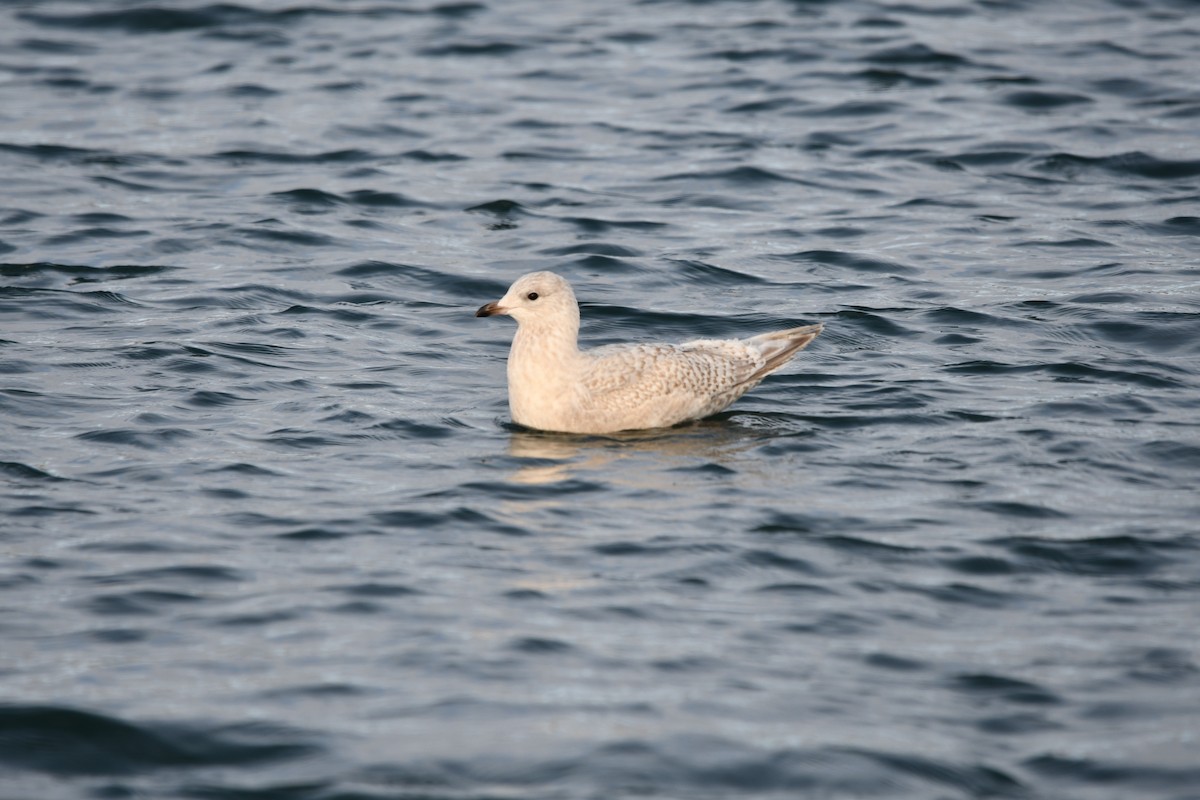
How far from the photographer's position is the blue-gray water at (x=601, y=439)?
6906mm

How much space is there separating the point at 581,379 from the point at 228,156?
871cm

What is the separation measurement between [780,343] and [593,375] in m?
1.52

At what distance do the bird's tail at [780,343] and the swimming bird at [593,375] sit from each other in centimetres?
17

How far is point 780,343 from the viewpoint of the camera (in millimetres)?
11320

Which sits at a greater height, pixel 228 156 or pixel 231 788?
pixel 228 156

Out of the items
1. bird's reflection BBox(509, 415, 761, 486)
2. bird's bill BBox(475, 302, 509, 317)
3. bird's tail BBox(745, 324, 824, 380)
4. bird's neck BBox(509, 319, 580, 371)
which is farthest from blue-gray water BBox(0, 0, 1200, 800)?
bird's bill BBox(475, 302, 509, 317)

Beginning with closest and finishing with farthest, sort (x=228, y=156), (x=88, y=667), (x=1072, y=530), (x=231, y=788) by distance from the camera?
(x=231, y=788) → (x=88, y=667) → (x=1072, y=530) → (x=228, y=156)

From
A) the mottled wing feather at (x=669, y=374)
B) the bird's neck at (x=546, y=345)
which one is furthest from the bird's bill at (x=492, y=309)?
the mottled wing feather at (x=669, y=374)

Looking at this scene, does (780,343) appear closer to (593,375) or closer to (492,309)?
(593,375)

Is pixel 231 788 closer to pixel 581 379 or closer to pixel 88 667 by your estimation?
pixel 88 667

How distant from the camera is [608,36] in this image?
904 inches

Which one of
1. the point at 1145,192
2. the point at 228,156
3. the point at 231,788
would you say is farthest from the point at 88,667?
the point at 1145,192

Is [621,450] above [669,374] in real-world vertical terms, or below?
below

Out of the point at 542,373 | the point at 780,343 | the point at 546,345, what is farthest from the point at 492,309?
the point at 780,343
